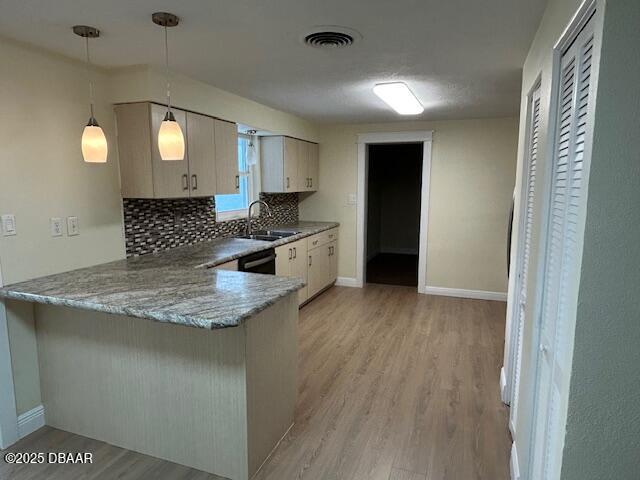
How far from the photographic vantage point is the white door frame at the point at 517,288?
2.25 m

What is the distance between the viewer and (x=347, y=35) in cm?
206

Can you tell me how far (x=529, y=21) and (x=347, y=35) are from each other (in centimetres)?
87

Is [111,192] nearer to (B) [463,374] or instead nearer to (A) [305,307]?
(A) [305,307]

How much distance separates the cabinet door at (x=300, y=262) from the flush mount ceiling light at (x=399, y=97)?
1673mm

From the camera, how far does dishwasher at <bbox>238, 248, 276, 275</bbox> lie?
3283 millimetres

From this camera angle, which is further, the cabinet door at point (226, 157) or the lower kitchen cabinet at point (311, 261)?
the lower kitchen cabinet at point (311, 261)

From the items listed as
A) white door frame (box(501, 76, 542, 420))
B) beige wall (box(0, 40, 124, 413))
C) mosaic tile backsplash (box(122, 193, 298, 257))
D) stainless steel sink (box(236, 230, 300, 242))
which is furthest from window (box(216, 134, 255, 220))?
white door frame (box(501, 76, 542, 420))

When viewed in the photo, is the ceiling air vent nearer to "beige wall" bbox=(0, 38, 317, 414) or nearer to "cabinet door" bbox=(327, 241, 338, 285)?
"beige wall" bbox=(0, 38, 317, 414)

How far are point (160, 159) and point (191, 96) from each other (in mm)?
580

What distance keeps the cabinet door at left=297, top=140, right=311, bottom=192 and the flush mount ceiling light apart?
134 centimetres

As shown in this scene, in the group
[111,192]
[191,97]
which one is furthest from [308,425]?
[191,97]

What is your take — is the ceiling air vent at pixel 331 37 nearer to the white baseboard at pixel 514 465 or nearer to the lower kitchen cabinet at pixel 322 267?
the white baseboard at pixel 514 465

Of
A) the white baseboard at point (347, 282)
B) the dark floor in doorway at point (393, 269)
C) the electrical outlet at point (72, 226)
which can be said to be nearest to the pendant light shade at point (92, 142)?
the electrical outlet at point (72, 226)

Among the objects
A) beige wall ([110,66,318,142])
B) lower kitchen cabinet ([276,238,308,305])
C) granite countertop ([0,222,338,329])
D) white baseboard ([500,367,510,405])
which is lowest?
white baseboard ([500,367,510,405])
